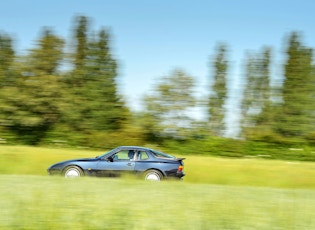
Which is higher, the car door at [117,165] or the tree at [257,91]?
the tree at [257,91]

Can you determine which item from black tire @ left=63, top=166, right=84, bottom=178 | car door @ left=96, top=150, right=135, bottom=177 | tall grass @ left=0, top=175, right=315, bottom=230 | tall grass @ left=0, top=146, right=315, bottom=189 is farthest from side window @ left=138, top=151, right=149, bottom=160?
tall grass @ left=0, top=175, right=315, bottom=230

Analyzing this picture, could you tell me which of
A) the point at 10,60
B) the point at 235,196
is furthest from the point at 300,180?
the point at 10,60

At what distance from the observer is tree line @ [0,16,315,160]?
118 feet

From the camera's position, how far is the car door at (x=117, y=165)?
1527 cm

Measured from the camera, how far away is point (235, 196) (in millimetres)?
8984

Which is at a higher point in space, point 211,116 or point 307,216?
point 211,116

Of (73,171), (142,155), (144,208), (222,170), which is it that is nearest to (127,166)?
(142,155)

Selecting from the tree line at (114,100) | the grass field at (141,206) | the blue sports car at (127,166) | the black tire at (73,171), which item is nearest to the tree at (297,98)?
the tree line at (114,100)

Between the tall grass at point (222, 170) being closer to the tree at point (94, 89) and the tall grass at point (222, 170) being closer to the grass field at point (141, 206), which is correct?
the grass field at point (141, 206)

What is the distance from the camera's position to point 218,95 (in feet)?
137

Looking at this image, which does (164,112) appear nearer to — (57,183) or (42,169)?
(42,169)

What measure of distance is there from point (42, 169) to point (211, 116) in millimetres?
22442

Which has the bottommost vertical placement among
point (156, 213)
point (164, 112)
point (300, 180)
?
point (156, 213)

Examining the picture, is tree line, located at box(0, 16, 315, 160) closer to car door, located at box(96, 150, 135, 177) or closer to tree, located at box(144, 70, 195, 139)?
tree, located at box(144, 70, 195, 139)
